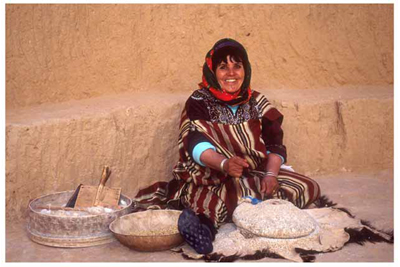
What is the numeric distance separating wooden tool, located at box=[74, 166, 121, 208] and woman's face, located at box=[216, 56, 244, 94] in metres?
0.95

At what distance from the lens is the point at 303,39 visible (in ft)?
15.5

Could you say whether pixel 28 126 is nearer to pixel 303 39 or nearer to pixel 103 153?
pixel 103 153

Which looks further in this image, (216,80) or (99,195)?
(216,80)

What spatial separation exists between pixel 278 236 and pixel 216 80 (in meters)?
1.16

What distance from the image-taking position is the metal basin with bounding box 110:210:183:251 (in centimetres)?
307

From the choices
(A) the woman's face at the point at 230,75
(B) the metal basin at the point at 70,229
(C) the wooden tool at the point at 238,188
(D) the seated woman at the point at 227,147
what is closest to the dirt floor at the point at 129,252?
(B) the metal basin at the point at 70,229

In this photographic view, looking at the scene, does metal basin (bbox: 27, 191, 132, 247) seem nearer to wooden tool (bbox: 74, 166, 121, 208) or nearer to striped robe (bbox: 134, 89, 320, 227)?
wooden tool (bbox: 74, 166, 121, 208)

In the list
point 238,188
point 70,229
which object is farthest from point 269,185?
point 70,229

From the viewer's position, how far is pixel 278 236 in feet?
10.3

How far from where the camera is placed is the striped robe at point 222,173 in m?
3.62

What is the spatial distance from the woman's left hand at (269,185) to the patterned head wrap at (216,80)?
554 millimetres

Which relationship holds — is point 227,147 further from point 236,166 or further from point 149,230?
point 149,230

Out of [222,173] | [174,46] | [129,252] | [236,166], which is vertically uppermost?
[174,46]

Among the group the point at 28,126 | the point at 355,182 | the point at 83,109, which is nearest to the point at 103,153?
the point at 83,109
